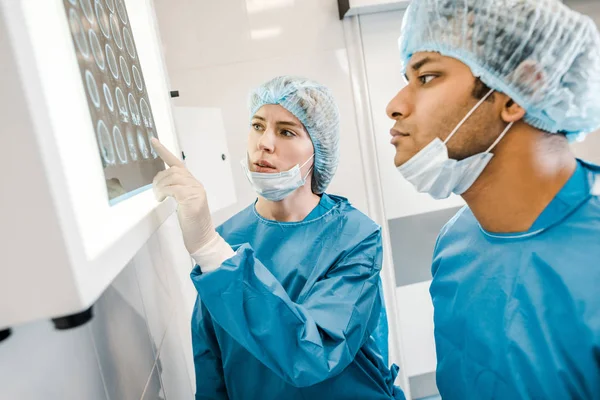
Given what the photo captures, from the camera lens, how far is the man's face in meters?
0.81

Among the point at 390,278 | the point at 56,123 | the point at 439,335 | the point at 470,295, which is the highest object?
the point at 56,123

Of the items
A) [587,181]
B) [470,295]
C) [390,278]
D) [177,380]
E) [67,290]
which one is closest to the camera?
[67,290]

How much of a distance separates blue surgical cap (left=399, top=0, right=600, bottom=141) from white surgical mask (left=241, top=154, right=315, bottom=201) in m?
0.55

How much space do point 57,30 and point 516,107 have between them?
787 mm

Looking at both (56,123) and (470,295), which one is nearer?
(56,123)

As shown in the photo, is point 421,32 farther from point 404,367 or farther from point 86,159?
point 404,367

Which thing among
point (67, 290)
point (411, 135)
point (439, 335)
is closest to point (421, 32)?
point (411, 135)

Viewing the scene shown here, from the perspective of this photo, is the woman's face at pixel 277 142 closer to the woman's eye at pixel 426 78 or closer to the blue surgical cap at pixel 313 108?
the blue surgical cap at pixel 313 108

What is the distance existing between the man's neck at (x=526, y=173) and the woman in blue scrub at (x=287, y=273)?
375 mm

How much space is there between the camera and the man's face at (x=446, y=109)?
81 cm

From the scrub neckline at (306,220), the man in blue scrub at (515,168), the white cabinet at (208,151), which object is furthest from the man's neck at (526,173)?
the white cabinet at (208,151)

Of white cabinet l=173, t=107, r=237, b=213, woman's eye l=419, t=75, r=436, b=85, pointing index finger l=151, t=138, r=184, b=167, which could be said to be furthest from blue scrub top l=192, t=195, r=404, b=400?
white cabinet l=173, t=107, r=237, b=213

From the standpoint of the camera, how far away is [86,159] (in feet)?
1.29

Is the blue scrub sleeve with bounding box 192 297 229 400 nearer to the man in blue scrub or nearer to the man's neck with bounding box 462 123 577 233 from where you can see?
the man in blue scrub
